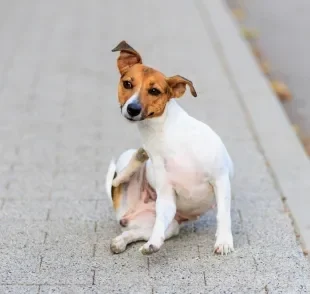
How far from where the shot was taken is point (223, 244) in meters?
4.58

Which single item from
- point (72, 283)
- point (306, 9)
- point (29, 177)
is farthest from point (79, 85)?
point (306, 9)

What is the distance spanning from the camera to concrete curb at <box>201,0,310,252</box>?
5.55 meters

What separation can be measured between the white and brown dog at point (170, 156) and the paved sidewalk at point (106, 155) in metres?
0.21

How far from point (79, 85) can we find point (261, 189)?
3.24 metres

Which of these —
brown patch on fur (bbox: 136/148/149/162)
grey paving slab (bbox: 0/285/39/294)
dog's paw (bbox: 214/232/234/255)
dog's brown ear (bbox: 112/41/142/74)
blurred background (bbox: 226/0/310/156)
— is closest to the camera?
grey paving slab (bbox: 0/285/39/294)

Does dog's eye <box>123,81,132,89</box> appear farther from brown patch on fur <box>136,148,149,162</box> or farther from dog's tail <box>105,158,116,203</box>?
dog's tail <box>105,158,116,203</box>

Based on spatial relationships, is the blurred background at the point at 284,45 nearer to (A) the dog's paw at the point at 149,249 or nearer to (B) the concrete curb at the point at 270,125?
(B) the concrete curb at the point at 270,125

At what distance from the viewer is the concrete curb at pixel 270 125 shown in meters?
5.55

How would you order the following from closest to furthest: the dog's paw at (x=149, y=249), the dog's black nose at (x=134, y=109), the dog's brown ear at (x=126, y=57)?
the dog's black nose at (x=134, y=109) → the dog's paw at (x=149, y=249) → the dog's brown ear at (x=126, y=57)

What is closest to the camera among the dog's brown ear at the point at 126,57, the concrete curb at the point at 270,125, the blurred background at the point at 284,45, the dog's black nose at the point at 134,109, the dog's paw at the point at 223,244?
the dog's black nose at the point at 134,109

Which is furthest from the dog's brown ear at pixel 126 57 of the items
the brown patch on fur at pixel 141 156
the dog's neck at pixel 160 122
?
the brown patch on fur at pixel 141 156

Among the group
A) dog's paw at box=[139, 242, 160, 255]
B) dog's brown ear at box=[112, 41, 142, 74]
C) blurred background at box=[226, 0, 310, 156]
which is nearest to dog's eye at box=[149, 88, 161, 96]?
dog's brown ear at box=[112, 41, 142, 74]

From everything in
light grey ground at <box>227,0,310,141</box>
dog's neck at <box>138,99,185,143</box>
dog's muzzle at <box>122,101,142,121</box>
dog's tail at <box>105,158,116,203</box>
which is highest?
dog's muzzle at <box>122,101,142,121</box>

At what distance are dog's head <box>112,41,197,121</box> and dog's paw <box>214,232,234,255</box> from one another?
2.78 ft
